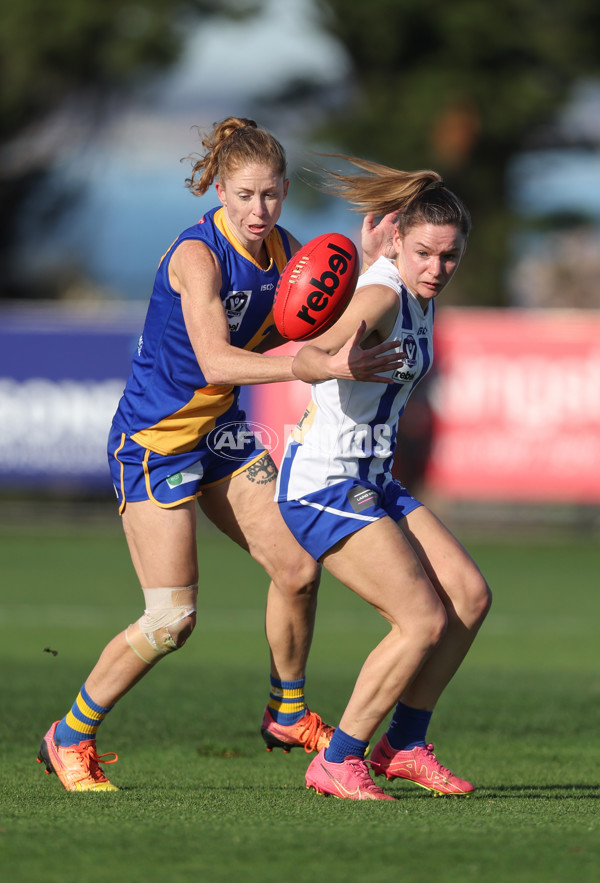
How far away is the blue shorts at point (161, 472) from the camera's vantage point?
17.3ft

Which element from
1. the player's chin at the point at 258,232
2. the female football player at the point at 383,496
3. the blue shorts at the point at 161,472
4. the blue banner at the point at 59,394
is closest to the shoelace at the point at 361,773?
the female football player at the point at 383,496

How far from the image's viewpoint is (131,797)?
506 centimetres

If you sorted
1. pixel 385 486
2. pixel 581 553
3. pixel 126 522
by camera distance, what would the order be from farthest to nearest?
pixel 581 553 → pixel 126 522 → pixel 385 486

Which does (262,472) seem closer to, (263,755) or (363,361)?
(363,361)

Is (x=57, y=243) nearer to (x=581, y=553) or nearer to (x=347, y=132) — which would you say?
(x=347, y=132)

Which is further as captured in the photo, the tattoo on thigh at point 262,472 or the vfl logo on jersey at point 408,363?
the tattoo on thigh at point 262,472

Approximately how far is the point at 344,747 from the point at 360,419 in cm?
119

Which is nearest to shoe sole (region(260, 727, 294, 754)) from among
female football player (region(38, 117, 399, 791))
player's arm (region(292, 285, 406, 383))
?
female football player (region(38, 117, 399, 791))

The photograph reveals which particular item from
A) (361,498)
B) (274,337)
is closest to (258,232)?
(274,337)

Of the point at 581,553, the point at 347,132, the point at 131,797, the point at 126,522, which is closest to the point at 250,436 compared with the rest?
the point at 126,522

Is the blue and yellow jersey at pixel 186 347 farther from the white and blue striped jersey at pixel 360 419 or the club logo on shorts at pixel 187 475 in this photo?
the white and blue striped jersey at pixel 360 419

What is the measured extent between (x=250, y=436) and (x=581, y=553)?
1256 cm

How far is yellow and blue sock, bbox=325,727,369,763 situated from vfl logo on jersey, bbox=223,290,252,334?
1602mm

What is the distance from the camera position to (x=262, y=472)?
5.57 meters
